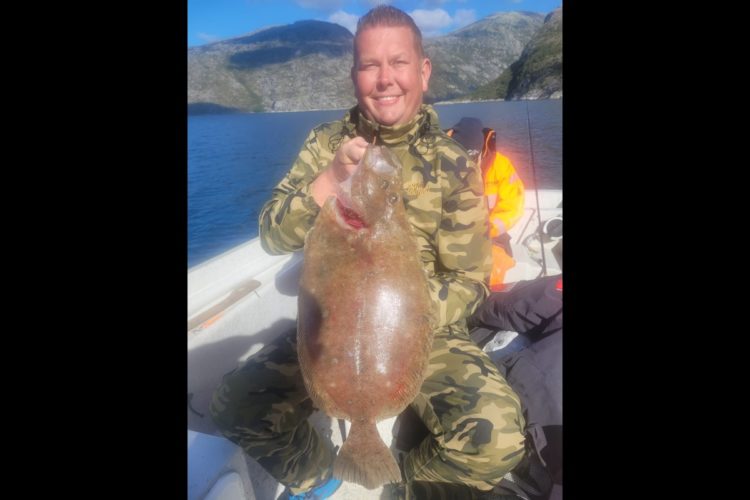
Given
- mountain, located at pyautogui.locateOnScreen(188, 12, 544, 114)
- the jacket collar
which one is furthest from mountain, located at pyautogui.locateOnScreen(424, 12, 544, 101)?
the jacket collar

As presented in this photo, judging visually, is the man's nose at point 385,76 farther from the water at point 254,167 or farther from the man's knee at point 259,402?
the water at point 254,167

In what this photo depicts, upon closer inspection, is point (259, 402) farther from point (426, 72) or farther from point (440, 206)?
point (426, 72)

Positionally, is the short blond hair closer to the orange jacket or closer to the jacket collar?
the jacket collar

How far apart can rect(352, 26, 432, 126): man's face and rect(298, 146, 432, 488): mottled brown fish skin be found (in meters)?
0.56

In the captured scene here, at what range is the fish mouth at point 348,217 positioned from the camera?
178 cm

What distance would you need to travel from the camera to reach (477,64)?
266 inches

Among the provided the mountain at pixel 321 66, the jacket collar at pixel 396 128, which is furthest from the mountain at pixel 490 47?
the jacket collar at pixel 396 128

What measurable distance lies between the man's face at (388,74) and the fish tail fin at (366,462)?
1.60 meters

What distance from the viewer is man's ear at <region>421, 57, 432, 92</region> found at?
2.24 m

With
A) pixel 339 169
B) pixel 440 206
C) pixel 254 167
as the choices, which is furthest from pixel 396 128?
pixel 254 167
